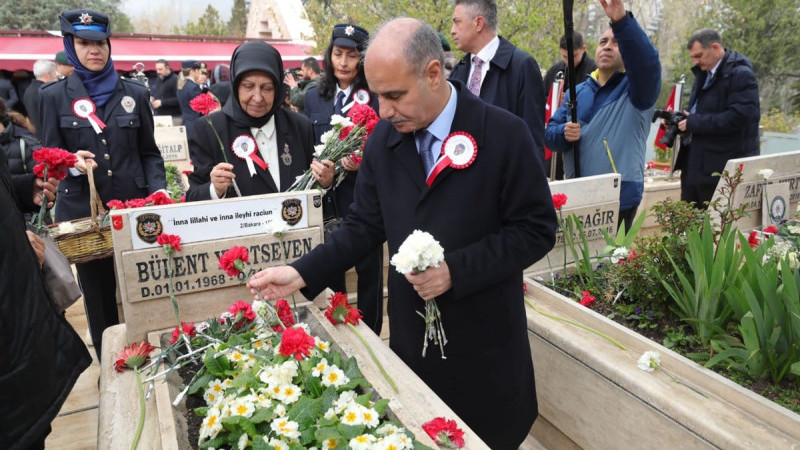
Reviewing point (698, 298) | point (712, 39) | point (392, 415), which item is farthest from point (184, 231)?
point (712, 39)

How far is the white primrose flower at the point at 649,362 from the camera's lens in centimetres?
212

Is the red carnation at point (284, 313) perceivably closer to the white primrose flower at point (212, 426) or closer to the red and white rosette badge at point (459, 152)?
the white primrose flower at point (212, 426)

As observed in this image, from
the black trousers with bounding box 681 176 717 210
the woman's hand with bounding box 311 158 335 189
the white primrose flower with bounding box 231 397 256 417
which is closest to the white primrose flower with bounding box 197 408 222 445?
the white primrose flower with bounding box 231 397 256 417

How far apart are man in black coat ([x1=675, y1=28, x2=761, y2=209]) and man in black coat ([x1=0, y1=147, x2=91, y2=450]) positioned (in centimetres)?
417

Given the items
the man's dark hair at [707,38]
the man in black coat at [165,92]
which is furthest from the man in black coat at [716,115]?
the man in black coat at [165,92]

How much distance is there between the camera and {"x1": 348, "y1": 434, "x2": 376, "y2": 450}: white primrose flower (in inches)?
54.3

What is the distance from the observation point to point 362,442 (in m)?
1.39

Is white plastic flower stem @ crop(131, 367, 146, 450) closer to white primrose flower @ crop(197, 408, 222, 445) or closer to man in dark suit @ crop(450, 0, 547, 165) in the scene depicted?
white primrose flower @ crop(197, 408, 222, 445)

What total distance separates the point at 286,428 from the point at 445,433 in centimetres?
40

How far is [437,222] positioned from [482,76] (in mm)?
2169

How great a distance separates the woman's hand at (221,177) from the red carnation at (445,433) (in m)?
1.58

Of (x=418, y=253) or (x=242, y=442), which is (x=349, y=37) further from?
(x=242, y=442)

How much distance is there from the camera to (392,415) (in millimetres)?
1594

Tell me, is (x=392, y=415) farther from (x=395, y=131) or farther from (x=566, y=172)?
(x=566, y=172)
